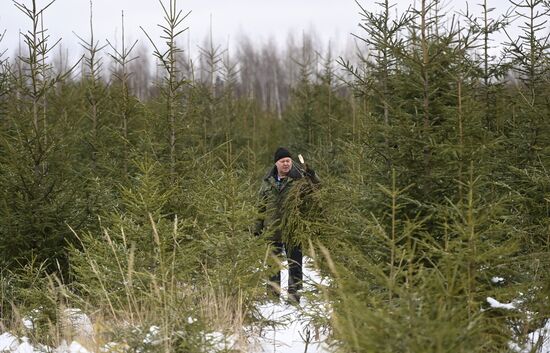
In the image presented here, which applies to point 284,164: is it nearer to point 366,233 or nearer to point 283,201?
point 283,201

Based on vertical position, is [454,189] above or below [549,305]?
above

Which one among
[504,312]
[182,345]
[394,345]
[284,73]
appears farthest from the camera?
[284,73]

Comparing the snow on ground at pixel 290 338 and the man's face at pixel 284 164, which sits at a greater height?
the man's face at pixel 284 164

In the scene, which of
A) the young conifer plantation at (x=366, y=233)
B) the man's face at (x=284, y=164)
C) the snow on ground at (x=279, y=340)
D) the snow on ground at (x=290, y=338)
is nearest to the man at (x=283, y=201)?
the man's face at (x=284, y=164)

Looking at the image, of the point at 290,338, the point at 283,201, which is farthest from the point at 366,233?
the point at 283,201

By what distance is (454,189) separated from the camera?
4684mm

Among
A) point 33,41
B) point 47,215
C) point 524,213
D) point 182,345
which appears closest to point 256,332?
point 182,345

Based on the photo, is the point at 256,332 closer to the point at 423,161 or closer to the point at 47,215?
the point at 423,161

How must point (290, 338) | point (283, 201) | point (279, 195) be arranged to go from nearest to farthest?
point (290, 338), point (283, 201), point (279, 195)

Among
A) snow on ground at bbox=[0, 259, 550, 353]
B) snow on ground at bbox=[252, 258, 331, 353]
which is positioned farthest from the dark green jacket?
snow on ground at bbox=[0, 259, 550, 353]

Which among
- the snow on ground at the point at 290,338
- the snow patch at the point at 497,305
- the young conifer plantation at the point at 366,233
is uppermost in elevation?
the young conifer plantation at the point at 366,233

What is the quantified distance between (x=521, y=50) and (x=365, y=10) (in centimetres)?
429

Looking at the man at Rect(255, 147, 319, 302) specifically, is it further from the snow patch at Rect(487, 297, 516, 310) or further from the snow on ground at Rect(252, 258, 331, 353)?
the snow patch at Rect(487, 297, 516, 310)

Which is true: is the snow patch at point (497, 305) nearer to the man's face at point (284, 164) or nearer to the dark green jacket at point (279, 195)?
the dark green jacket at point (279, 195)
